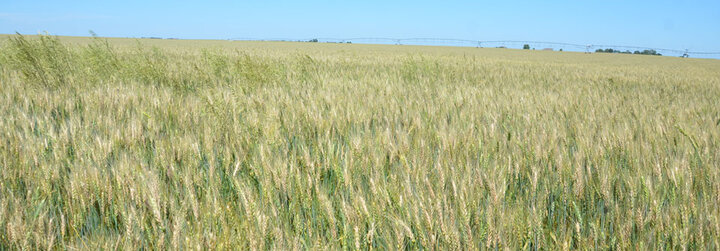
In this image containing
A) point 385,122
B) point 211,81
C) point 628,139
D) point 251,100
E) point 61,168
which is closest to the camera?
point 61,168


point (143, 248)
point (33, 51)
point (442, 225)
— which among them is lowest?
point (143, 248)

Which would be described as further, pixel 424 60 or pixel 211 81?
pixel 424 60

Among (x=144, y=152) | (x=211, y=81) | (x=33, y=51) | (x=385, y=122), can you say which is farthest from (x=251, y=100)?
(x=33, y=51)

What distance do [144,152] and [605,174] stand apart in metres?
1.62

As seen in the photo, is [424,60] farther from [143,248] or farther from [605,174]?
[143,248]

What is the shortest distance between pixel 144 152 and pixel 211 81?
3.38 metres

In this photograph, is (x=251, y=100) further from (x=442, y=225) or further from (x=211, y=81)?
(x=442, y=225)

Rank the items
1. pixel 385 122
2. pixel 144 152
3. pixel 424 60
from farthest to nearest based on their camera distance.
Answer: pixel 424 60
pixel 385 122
pixel 144 152

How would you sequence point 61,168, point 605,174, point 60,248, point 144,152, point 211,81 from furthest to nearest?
point 211,81 < point 144,152 < point 61,168 < point 605,174 < point 60,248

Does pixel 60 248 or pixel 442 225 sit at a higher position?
pixel 442 225

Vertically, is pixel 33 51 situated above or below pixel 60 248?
above

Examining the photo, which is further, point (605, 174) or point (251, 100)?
point (251, 100)

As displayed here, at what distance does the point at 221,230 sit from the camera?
100 cm

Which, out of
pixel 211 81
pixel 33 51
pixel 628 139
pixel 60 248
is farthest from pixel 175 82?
pixel 628 139
